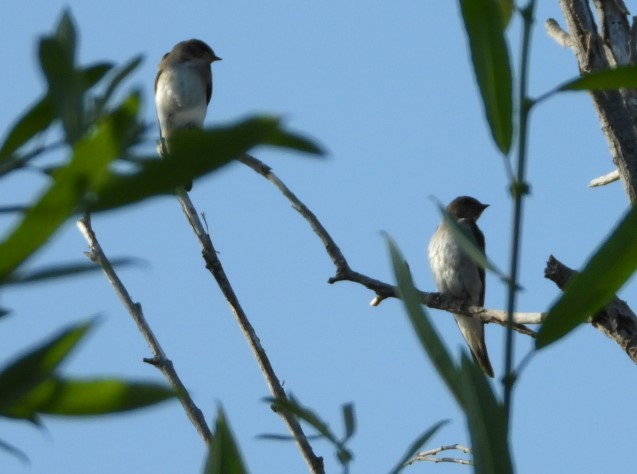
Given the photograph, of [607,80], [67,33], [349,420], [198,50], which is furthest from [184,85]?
[67,33]

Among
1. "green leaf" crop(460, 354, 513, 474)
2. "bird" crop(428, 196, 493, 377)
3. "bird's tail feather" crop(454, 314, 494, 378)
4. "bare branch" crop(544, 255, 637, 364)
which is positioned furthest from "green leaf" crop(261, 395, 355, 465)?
"bird's tail feather" crop(454, 314, 494, 378)

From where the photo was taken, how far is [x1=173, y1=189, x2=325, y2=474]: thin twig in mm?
2117

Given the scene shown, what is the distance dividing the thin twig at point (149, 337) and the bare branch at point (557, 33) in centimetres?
237

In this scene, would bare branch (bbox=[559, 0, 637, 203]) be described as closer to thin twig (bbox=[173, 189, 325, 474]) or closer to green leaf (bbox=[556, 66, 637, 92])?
thin twig (bbox=[173, 189, 325, 474])

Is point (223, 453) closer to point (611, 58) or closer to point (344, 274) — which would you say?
point (344, 274)

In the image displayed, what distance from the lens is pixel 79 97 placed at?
0.67 meters

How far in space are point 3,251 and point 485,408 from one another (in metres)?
0.40

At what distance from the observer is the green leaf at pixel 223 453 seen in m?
0.97

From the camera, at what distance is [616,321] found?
3811mm

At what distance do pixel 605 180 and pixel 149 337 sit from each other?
2.80m

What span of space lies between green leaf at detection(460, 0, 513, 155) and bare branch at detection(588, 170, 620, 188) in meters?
4.13

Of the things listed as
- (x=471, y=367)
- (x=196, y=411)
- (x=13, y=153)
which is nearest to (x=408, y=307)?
(x=471, y=367)

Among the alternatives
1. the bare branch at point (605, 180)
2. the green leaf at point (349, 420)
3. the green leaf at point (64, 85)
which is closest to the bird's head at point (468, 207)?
the bare branch at point (605, 180)

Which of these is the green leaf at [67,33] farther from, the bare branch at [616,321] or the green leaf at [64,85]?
the bare branch at [616,321]
